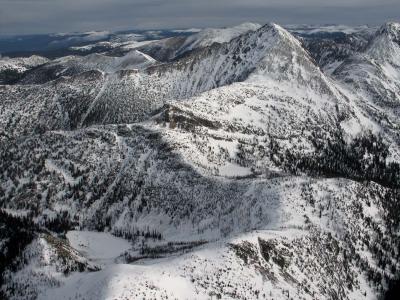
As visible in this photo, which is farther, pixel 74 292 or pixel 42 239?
pixel 42 239

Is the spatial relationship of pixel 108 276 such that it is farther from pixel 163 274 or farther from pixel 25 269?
pixel 25 269

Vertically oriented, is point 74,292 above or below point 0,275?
above

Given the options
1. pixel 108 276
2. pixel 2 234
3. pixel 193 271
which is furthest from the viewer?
pixel 2 234

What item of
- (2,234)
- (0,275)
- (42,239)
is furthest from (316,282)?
(2,234)

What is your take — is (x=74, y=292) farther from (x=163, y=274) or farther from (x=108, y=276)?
(x=163, y=274)

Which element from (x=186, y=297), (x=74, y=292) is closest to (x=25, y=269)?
(x=74, y=292)

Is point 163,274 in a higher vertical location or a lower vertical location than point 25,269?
higher

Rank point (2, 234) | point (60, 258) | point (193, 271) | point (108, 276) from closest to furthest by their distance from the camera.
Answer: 1. point (108, 276)
2. point (193, 271)
3. point (60, 258)
4. point (2, 234)

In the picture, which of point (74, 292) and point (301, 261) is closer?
point (74, 292)

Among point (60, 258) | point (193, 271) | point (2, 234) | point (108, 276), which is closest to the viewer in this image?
point (108, 276)
